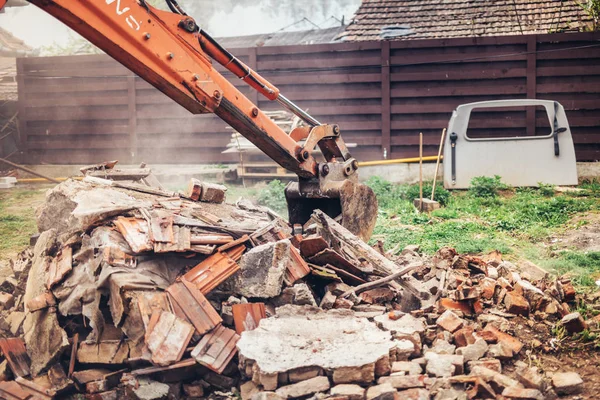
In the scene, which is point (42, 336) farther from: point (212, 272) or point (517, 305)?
point (517, 305)

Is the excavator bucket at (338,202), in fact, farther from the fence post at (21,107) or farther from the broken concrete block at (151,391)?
the fence post at (21,107)

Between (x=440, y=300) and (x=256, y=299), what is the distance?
63.9 inches

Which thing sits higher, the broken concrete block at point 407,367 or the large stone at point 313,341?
the large stone at point 313,341

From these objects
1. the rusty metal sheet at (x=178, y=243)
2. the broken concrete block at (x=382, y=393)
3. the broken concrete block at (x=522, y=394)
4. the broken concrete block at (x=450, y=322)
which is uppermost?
the rusty metal sheet at (x=178, y=243)

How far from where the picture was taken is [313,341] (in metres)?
Answer: 4.21

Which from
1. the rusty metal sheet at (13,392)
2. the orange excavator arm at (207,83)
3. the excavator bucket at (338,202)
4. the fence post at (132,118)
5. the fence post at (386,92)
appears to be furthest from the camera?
the fence post at (132,118)

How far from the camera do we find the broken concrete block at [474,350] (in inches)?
167

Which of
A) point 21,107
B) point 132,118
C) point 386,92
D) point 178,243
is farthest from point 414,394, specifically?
point 21,107

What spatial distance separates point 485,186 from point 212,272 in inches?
259

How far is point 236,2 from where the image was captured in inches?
1797

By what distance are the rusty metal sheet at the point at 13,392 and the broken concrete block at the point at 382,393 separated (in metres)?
2.30

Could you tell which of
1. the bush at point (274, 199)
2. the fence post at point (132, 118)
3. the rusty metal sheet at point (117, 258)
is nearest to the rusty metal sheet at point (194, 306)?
the rusty metal sheet at point (117, 258)

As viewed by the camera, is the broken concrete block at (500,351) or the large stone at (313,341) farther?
the broken concrete block at (500,351)

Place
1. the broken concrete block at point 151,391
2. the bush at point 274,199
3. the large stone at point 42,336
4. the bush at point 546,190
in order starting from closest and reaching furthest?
the broken concrete block at point 151,391, the large stone at point 42,336, the bush at point 274,199, the bush at point 546,190
